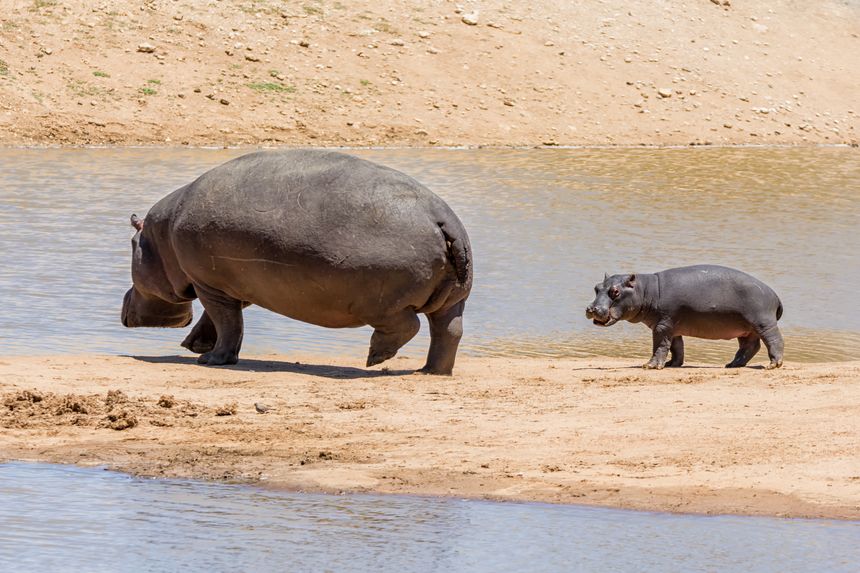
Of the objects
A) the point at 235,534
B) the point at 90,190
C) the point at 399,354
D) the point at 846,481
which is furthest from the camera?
A: the point at 90,190

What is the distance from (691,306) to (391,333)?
226 centimetres

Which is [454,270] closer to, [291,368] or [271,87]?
[291,368]

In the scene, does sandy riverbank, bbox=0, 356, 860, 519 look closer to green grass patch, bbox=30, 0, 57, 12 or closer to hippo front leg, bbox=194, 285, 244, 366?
hippo front leg, bbox=194, 285, 244, 366

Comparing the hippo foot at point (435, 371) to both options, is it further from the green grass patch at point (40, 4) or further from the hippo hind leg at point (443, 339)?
the green grass patch at point (40, 4)

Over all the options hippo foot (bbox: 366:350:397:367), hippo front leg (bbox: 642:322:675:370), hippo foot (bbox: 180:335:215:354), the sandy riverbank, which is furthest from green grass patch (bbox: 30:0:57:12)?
hippo front leg (bbox: 642:322:675:370)

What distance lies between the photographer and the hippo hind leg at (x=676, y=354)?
36.6ft

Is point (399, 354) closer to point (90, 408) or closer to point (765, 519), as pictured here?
point (90, 408)

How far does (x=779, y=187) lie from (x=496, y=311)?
40.3 ft

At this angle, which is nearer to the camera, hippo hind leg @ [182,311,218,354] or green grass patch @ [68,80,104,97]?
hippo hind leg @ [182,311,218,354]

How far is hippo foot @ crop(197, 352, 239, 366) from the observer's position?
416 inches

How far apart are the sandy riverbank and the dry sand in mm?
18973

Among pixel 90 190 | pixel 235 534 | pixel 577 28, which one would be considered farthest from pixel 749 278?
pixel 577 28

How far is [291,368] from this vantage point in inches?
416

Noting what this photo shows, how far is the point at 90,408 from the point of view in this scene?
8.37 m
